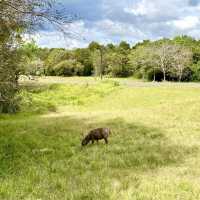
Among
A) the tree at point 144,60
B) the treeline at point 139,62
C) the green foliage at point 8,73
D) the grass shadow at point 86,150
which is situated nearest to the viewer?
the grass shadow at point 86,150

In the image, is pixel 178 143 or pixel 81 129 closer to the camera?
pixel 178 143

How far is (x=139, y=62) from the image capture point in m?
106

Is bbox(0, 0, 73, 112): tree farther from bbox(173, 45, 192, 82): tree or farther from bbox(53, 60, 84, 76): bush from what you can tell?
bbox(53, 60, 84, 76): bush

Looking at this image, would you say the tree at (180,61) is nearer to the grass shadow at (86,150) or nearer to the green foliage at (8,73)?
the grass shadow at (86,150)

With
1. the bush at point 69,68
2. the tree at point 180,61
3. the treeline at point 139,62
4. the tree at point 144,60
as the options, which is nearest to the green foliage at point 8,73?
the treeline at point 139,62

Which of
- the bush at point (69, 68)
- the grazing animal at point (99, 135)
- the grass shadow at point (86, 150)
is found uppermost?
the bush at point (69, 68)

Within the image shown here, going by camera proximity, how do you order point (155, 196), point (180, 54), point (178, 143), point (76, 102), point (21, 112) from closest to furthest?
point (155, 196), point (178, 143), point (21, 112), point (76, 102), point (180, 54)

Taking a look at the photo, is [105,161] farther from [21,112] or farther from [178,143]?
[21,112]

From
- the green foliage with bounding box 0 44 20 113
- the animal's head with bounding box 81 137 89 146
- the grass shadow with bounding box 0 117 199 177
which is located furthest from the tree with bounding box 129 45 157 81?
the green foliage with bounding box 0 44 20 113

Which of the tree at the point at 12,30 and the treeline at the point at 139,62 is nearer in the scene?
the tree at the point at 12,30

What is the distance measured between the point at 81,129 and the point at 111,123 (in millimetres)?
3012

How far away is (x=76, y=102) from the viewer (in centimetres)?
6272

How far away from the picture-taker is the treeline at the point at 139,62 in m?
97.9

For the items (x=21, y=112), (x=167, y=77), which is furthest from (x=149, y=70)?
(x=21, y=112)
